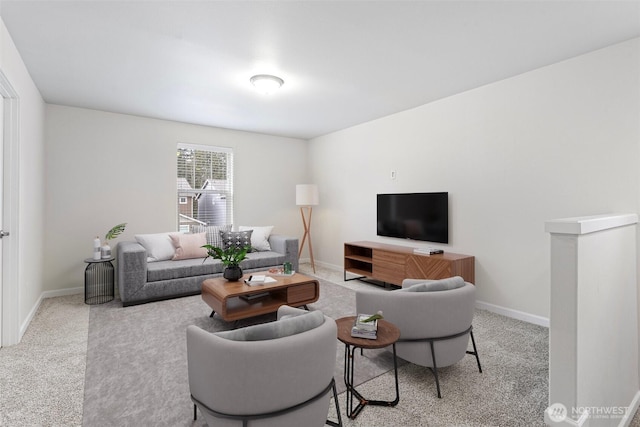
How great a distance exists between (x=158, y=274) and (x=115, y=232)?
3.61 ft

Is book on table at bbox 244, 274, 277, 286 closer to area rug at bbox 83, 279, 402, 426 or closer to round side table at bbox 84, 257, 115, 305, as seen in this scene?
area rug at bbox 83, 279, 402, 426

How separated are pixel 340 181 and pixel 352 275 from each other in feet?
5.75

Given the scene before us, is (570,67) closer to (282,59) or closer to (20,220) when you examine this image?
(282,59)

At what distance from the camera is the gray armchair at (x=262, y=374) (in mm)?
1342

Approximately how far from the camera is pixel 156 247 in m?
4.53

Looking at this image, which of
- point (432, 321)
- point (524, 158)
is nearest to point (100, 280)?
point (432, 321)

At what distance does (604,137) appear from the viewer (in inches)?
112

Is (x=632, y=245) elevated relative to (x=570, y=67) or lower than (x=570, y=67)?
lower

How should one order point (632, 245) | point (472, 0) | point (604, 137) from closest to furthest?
point (472, 0)
point (632, 245)
point (604, 137)

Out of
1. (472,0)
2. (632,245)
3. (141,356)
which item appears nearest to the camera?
(472,0)

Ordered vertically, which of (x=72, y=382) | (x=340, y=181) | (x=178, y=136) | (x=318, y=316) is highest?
(x=178, y=136)

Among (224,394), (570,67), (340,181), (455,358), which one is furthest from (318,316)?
(340,181)
